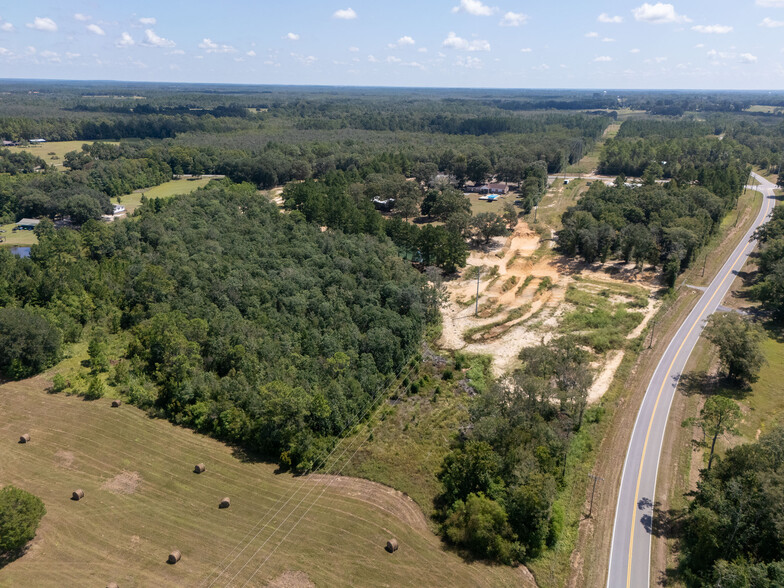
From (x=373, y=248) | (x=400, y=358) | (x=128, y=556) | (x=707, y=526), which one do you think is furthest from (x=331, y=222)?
(x=707, y=526)

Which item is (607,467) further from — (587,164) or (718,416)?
(587,164)

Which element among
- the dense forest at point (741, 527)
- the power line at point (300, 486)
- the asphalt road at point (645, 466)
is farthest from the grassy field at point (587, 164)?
the dense forest at point (741, 527)

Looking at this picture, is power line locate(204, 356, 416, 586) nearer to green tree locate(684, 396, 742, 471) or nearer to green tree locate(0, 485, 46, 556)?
green tree locate(0, 485, 46, 556)

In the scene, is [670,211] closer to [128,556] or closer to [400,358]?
[400,358]

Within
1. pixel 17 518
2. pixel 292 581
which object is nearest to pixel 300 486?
pixel 292 581

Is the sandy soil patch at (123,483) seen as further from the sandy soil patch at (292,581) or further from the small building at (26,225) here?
the small building at (26,225)

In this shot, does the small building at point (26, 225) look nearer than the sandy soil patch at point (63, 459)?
No
